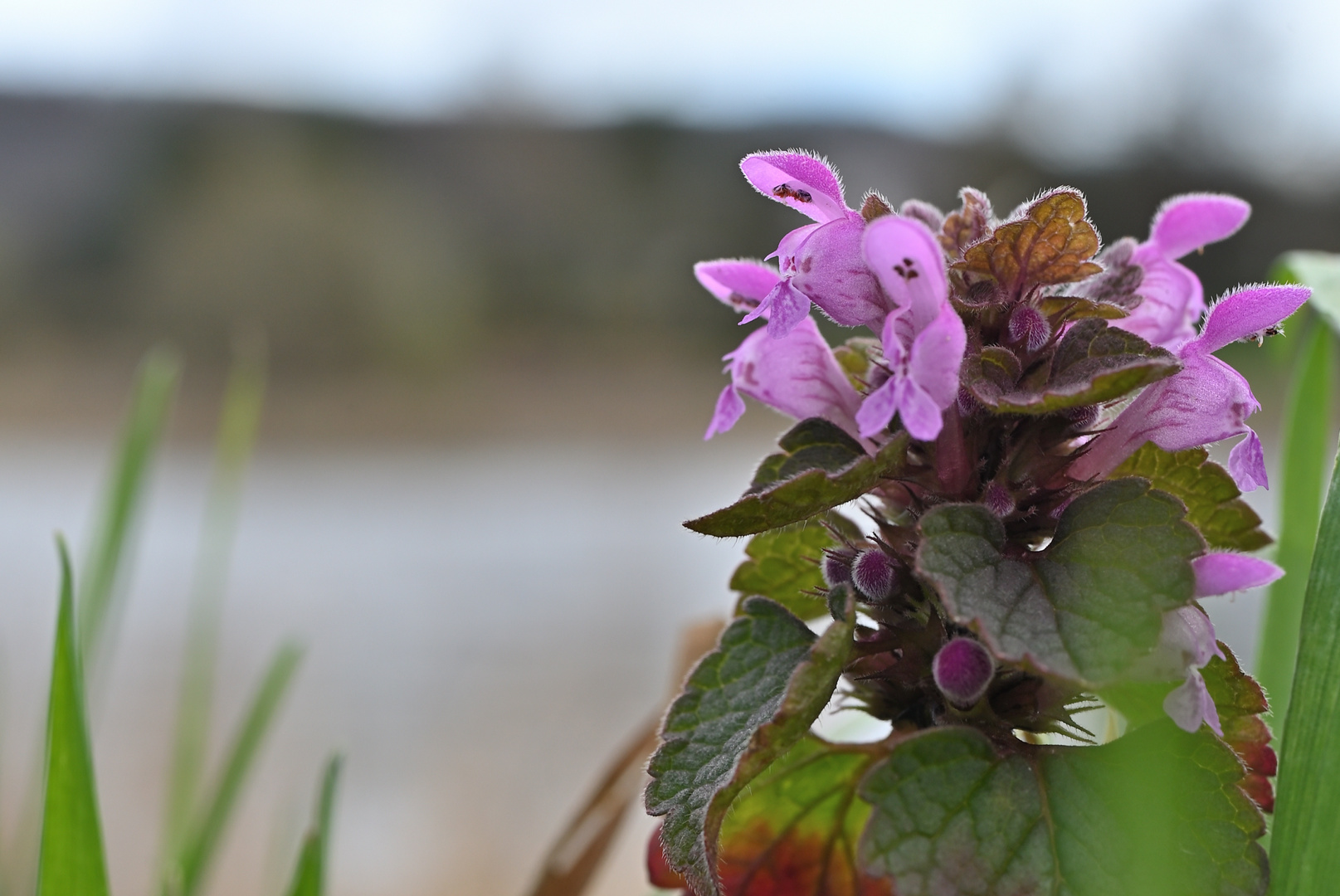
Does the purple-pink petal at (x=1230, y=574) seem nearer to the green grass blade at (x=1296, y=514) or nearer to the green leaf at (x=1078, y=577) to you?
the green leaf at (x=1078, y=577)

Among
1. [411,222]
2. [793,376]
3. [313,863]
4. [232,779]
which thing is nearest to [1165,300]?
[793,376]

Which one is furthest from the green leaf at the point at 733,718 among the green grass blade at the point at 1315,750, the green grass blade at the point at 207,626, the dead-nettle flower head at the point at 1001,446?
the green grass blade at the point at 207,626

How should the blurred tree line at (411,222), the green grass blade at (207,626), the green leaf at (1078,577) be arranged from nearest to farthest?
1. the green leaf at (1078,577)
2. the green grass blade at (207,626)
3. the blurred tree line at (411,222)

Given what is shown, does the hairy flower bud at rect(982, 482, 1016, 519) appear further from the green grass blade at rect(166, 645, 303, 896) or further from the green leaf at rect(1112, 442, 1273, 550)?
the green grass blade at rect(166, 645, 303, 896)

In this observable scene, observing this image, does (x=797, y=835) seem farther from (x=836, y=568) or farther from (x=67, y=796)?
(x=67, y=796)

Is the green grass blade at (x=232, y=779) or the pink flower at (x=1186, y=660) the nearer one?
the pink flower at (x=1186, y=660)

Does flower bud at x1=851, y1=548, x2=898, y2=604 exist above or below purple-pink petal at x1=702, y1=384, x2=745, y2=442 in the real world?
below

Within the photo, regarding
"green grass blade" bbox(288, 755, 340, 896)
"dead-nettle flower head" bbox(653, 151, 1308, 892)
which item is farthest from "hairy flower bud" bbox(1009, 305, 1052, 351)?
"green grass blade" bbox(288, 755, 340, 896)

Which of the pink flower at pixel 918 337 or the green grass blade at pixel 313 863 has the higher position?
the pink flower at pixel 918 337
